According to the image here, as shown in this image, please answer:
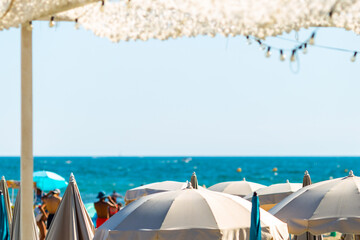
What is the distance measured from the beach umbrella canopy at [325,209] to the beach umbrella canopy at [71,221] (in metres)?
2.45

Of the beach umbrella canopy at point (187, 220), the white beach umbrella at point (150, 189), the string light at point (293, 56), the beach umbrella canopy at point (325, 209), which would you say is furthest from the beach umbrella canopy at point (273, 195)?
the string light at point (293, 56)

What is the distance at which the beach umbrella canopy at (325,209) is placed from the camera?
576 cm

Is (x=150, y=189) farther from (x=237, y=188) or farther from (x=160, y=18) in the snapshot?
(x=160, y=18)

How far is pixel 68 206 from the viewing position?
23.2ft

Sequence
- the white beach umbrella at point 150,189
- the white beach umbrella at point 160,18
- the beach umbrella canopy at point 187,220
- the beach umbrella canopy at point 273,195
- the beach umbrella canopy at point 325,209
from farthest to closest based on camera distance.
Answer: the white beach umbrella at point 150,189 → the beach umbrella canopy at point 273,195 → the beach umbrella canopy at point 325,209 → the beach umbrella canopy at point 187,220 → the white beach umbrella at point 160,18

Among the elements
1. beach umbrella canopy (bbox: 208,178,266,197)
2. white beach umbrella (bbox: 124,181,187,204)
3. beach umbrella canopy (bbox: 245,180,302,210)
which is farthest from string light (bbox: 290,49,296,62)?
beach umbrella canopy (bbox: 208,178,266,197)

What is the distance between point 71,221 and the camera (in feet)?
22.7

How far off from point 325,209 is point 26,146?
3821mm

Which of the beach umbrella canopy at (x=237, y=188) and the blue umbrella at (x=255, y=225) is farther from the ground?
the beach umbrella canopy at (x=237, y=188)

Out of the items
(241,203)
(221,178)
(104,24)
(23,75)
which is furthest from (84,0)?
(221,178)

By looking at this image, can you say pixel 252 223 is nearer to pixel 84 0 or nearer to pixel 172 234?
pixel 172 234

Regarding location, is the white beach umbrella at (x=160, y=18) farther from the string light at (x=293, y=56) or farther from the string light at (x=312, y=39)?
the string light at (x=293, y=56)

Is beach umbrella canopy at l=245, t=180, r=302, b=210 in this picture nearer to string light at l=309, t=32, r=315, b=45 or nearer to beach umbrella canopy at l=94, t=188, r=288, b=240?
beach umbrella canopy at l=94, t=188, r=288, b=240

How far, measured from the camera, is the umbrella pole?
3.32 metres
